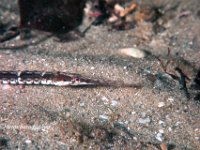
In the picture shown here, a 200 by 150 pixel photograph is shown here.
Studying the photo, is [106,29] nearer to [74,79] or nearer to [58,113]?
[74,79]

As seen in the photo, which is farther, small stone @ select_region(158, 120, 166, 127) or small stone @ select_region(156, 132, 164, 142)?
small stone @ select_region(158, 120, 166, 127)

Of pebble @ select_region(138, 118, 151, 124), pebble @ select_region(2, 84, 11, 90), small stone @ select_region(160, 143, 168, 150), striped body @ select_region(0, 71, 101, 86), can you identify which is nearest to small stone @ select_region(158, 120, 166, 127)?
pebble @ select_region(138, 118, 151, 124)

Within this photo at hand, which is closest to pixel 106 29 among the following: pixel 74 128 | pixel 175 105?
pixel 175 105

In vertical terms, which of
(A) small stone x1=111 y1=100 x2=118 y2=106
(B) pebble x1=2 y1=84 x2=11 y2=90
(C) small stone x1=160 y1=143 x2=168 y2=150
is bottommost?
(C) small stone x1=160 y1=143 x2=168 y2=150

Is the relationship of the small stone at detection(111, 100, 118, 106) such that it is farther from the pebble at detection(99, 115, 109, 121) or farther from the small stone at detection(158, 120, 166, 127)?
the small stone at detection(158, 120, 166, 127)

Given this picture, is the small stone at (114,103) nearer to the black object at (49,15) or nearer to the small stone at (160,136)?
the small stone at (160,136)

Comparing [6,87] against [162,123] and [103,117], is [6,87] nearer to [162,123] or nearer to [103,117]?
[103,117]

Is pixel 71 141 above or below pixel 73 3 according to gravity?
below

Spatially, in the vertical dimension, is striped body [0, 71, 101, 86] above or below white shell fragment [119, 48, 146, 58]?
below

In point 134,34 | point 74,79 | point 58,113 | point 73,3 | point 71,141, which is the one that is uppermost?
point 73,3
